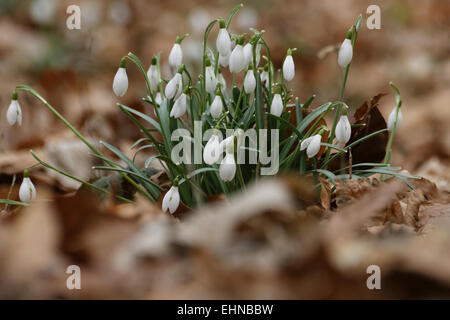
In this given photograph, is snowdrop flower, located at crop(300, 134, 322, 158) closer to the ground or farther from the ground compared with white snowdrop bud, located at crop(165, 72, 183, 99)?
closer to the ground

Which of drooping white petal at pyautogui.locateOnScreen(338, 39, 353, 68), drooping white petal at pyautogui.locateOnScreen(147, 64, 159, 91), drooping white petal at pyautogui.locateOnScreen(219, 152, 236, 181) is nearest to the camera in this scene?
drooping white petal at pyautogui.locateOnScreen(219, 152, 236, 181)

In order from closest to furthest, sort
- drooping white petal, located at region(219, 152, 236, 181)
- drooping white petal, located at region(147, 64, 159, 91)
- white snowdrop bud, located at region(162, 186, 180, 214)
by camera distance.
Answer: drooping white petal, located at region(219, 152, 236, 181)
white snowdrop bud, located at region(162, 186, 180, 214)
drooping white petal, located at region(147, 64, 159, 91)

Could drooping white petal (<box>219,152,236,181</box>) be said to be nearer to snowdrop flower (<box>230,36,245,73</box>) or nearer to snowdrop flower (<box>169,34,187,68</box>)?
snowdrop flower (<box>230,36,245,73</box>)

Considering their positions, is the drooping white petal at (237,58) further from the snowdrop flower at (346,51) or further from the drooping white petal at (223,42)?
the snowdrop flower at (346,51)

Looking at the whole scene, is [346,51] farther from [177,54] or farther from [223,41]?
[177,54]

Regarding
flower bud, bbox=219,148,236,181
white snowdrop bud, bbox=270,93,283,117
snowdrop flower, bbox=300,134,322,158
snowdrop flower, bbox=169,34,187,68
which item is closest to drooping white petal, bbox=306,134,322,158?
snowdrop flower, bbox=300,134,322,158

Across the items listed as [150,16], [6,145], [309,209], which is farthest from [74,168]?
[150,16]
